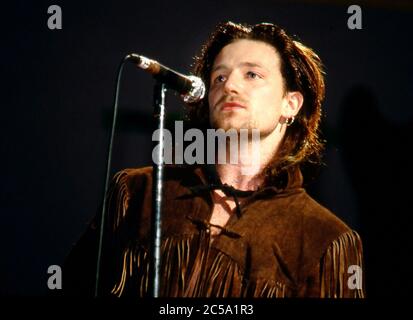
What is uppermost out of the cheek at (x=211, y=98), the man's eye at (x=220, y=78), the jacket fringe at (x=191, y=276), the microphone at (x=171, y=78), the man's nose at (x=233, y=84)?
the man's eye at (x=220, y=78)

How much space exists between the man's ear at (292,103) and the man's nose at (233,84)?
0.55 feet

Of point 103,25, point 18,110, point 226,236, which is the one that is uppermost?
point 103,25

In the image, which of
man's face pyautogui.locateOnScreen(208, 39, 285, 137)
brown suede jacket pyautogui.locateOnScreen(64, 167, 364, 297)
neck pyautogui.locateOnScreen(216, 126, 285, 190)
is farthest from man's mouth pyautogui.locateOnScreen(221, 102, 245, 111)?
brown suede jacket pyautogui.locateOnScreen(64, 167, 364, 297)

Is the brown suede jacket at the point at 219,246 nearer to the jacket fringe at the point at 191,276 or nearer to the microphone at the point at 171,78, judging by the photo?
the jacket fringe at the point at 191,276

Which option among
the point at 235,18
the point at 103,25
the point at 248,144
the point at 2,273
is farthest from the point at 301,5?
the point at 2,273

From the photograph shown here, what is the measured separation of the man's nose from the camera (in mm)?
1699

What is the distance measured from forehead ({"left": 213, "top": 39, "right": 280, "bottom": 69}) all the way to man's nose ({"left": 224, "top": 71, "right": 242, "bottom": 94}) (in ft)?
0.13

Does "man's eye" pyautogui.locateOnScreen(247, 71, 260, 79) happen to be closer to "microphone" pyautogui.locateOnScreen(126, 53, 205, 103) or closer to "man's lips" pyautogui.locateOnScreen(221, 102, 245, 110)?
"man's lips" pyautogui.locateOnScreen(221, 102, 245, 110)

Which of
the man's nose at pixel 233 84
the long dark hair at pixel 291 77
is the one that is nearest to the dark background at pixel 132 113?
the long dark hair at pixel 291 77

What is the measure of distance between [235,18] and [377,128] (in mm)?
617

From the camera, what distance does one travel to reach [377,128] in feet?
6.03

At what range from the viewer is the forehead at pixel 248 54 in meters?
1.72

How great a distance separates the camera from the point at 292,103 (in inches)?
69.4
